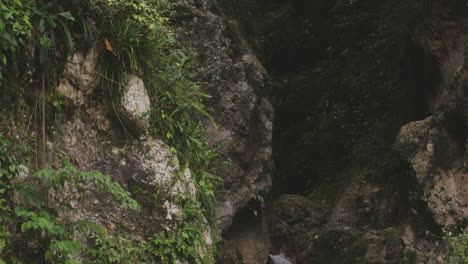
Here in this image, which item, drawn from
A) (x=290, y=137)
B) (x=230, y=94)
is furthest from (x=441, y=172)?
(x=290, y=137)

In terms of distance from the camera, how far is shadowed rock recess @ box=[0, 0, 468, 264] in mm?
5113

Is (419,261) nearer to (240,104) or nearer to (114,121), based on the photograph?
(240,104)

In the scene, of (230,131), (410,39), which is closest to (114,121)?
(230,131)

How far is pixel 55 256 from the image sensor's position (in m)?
4.02

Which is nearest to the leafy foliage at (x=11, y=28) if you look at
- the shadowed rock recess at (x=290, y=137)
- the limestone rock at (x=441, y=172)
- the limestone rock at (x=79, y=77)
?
the shadowed rock recess at (x=290, y=137)

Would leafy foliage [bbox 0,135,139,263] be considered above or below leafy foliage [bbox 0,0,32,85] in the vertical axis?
below

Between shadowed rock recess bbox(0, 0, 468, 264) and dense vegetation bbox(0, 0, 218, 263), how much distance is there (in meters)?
0.04

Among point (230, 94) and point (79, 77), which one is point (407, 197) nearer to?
point (230, 94)

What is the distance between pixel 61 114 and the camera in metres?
4.80

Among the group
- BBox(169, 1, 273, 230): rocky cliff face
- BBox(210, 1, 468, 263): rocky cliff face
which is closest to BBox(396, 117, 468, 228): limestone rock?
BBox(210, 1, 468, 263): rocky cliff face

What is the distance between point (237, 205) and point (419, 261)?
368 centimetres

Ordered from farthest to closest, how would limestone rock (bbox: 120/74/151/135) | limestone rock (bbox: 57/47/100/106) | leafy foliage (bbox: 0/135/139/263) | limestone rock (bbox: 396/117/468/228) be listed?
limestone rock (bbox: 396/117/468/228)
limestone rock (bbox: 120/74/151/135)
limestone rock (bbox: 57/47/100/106)
leafy foliage (bbox: 0/135/139/263)

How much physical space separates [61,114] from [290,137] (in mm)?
10865

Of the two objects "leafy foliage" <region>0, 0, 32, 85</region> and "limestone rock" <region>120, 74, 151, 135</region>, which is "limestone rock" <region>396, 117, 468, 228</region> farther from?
"leafy foliage" <region>0, 0, 32, 85</region>
